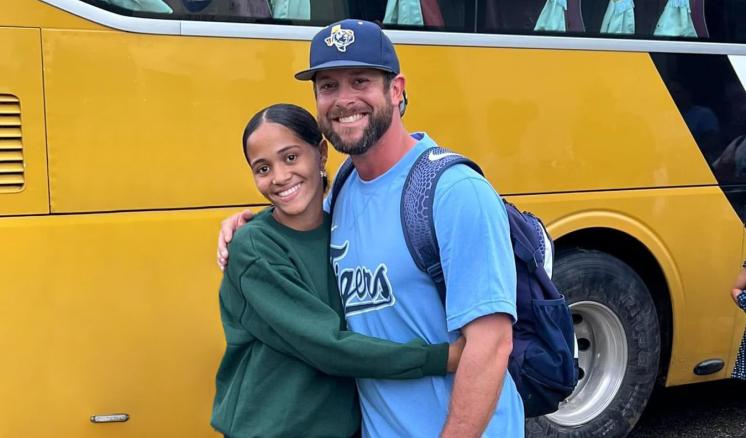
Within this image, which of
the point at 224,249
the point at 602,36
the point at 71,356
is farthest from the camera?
the point at 602,36

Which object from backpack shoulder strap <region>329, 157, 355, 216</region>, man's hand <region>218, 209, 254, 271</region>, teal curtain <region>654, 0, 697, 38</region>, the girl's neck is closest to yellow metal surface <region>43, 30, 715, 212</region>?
teal curtain <region>654, 0, 697, 38</region>

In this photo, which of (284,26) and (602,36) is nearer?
(284,26)

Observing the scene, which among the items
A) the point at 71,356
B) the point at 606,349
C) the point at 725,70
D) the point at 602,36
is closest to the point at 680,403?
the point at 606,349

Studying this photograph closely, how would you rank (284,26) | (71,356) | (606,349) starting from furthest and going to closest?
1. (606,349)
2. (284,26)
3. (71,356)

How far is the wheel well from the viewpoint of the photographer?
4074 mm

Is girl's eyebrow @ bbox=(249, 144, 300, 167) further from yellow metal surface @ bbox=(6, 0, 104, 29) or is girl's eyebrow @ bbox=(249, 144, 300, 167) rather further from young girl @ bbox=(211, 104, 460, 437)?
yellow metal surface @ bbox=(6, 0, 104, 29)

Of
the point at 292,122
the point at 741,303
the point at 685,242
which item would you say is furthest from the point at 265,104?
the point at 741,303

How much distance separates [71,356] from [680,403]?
4084mm

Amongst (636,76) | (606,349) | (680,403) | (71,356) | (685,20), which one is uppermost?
(685,20)

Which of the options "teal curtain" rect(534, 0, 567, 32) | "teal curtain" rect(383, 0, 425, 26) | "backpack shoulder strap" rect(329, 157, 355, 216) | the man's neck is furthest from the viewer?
"teal curtain" rect(534, 0, 567, 32)

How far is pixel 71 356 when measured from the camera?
10.0 feet

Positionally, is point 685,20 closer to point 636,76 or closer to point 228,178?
point 636,76

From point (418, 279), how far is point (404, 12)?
6.70 feet

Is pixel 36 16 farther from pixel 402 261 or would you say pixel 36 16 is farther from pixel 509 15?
pixel 509 15
